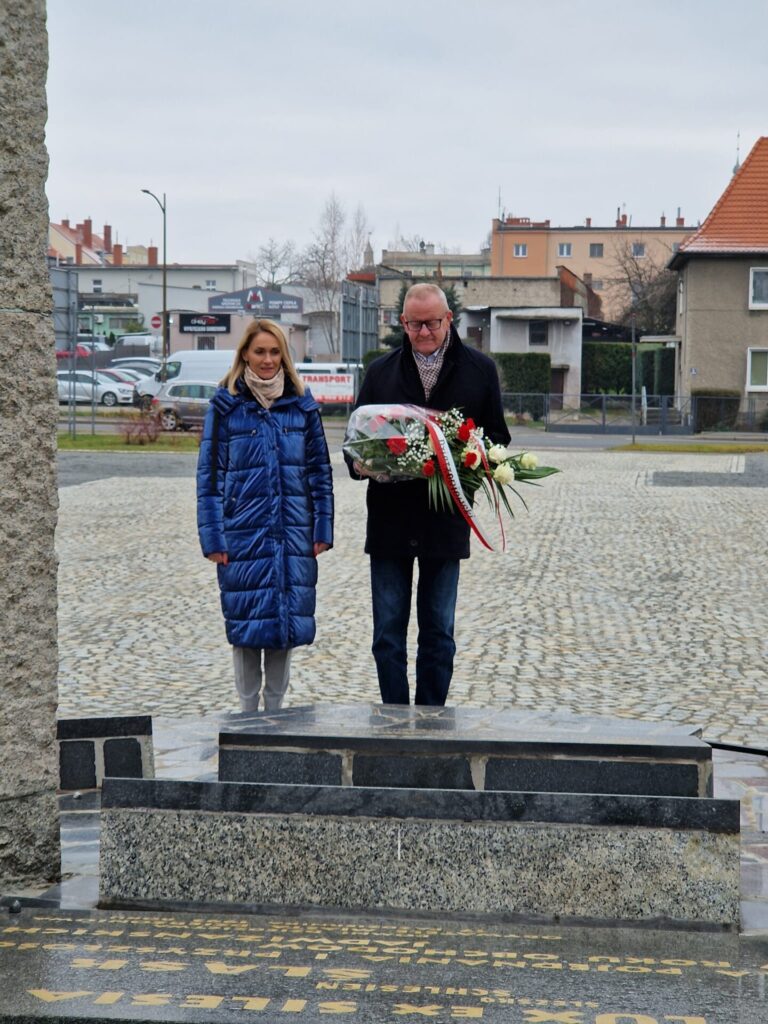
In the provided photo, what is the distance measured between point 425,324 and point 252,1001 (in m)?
3.12

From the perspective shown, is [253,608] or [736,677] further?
[736,677]

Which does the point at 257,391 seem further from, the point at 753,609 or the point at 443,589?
the point at 753,609

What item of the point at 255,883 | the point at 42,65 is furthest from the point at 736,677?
the point at 42,65

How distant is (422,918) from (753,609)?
7.14 m

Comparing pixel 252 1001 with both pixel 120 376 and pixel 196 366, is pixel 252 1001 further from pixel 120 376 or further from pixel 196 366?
pixel 120 376

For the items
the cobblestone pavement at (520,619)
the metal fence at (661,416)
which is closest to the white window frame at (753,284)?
the metal fence at (661,416)

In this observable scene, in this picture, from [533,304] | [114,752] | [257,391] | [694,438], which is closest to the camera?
[114,752]

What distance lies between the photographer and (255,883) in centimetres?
423

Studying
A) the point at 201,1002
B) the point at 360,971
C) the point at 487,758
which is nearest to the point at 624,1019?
the point at 360,971

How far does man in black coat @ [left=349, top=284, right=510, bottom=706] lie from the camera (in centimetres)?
588

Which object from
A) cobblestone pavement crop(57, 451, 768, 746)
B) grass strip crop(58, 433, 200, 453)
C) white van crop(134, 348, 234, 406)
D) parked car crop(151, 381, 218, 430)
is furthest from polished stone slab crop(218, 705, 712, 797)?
white van crop(134, 348, 234, 406)

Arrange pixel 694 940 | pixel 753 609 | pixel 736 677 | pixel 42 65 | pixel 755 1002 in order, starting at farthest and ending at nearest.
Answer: pixel 753 609 < pixel 736 677 < pixel 42 65 < pixel 694 940 < pixel 755 1002

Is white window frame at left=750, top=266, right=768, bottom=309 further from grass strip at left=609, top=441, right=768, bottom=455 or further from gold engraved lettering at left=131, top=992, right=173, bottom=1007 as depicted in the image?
gold engraved lettering at left=131, top=992, right=173, bottom=1007

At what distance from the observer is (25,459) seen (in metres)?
4.29
